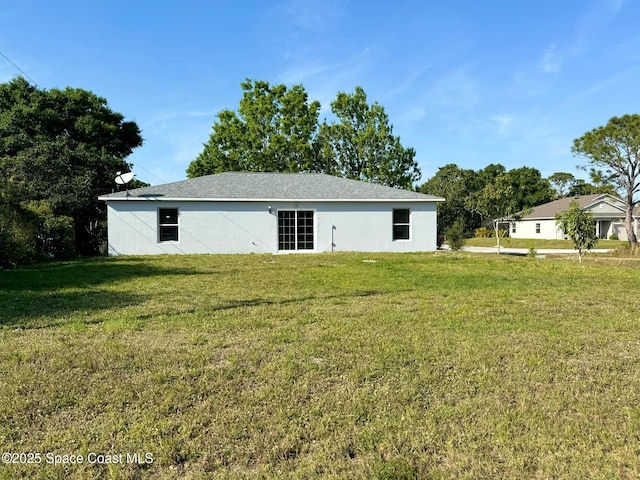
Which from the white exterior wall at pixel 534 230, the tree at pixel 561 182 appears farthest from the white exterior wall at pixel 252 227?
the tree at pixel 561 182

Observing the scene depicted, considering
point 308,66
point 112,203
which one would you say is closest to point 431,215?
point 308,66

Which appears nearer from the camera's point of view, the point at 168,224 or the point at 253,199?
the point at 168,224

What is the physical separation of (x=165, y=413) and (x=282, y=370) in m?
1.05

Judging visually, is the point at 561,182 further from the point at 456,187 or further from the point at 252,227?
the point at 252,227

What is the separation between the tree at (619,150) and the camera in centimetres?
2261

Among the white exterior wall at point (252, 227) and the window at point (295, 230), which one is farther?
the window at point (295, 230)

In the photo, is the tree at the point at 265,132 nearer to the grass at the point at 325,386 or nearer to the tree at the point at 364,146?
the tree at the point at 364,146

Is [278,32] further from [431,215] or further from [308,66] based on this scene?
[431,215]

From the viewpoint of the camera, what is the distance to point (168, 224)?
16.7 metres

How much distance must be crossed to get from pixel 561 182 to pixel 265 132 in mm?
50871

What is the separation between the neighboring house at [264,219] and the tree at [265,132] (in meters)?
15.1

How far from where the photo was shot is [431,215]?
59.5ft

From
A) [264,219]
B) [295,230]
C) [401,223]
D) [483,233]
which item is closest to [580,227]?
[401,223]

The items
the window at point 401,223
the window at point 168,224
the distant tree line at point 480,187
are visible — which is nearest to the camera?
the window at point 168,224
